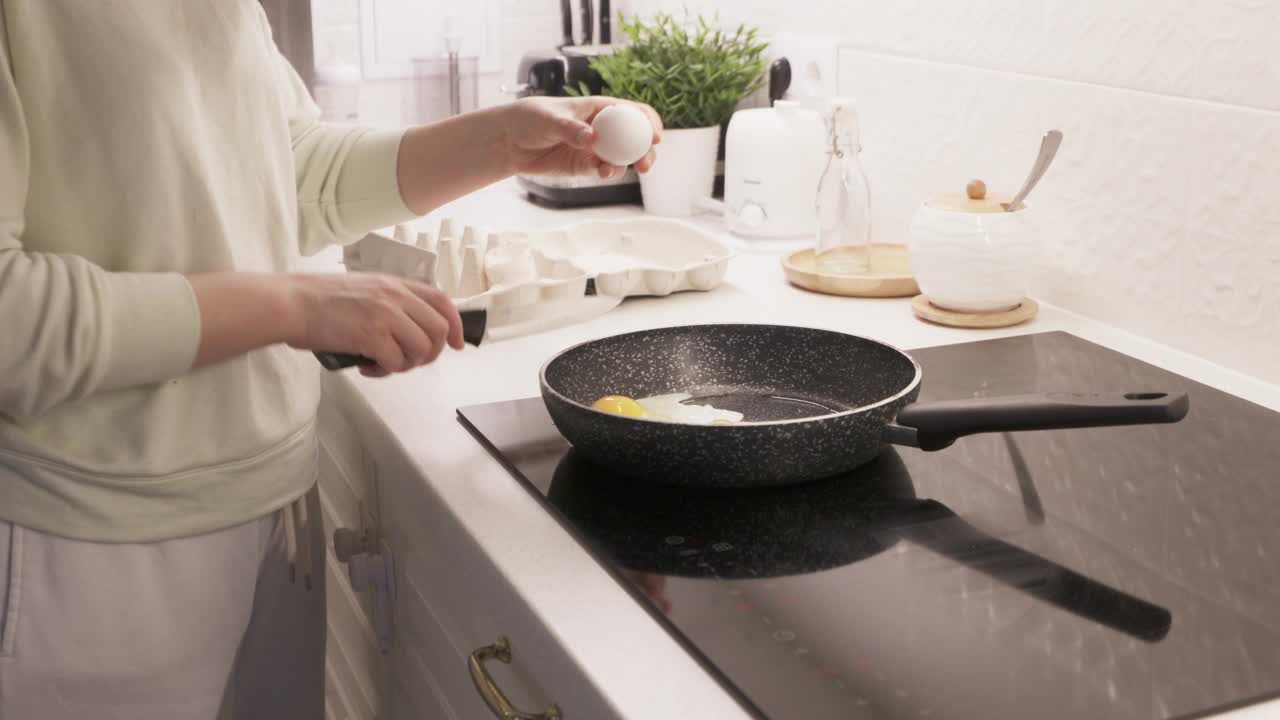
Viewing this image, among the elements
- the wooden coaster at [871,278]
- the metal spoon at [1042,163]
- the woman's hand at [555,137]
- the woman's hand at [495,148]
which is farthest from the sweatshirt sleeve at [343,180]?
the metal spoon at [1042,163]

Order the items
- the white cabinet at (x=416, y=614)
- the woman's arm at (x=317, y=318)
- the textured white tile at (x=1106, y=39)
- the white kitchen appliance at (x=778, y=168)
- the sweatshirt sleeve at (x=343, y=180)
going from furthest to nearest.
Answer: the white kitchen appliance at (x=778, y=168)
the sweatshirt sleeve at (x=343, y=180)
the textured white tile at (x=1106, y=39)
the woman's arm at (x=317, y=318)
the white cabinet at (x=416, y=614)

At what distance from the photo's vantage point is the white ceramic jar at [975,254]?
3.91ft

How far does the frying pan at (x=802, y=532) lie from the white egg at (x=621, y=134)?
0.34 m

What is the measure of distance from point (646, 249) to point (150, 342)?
80cm

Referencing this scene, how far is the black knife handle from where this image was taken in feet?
2.70

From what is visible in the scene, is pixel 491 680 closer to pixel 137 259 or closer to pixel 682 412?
pixel 682 412

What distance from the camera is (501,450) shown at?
90 centimetres

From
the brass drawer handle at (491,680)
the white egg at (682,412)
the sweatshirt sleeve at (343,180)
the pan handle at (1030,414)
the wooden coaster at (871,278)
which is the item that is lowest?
the brass drawer handle at (491,680)

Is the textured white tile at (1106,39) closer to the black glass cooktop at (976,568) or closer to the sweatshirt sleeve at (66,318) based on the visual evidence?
the black glass cooktop at (976,568)

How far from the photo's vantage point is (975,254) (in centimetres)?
119

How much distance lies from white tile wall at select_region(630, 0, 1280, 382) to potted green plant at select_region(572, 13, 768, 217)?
315 mm

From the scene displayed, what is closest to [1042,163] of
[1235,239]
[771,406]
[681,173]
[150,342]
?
[1235,239]

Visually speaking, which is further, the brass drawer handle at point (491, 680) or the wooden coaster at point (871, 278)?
the wooden coaster at point (871, 278)

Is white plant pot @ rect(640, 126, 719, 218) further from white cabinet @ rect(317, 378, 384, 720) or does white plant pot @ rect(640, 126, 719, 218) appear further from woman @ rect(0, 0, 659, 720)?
woman @ rect(0, 0, 659, 720)
